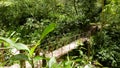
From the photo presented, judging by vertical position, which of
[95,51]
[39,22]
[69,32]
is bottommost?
[95,51]

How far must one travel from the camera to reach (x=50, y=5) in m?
9.42

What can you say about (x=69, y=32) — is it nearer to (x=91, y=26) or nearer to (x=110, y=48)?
(x=91, y=26)

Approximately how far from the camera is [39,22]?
9.16 metres

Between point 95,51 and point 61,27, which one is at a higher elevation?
point 61,27

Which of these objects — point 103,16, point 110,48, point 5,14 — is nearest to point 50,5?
point 5,14

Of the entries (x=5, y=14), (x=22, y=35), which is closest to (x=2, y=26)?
(x=5, y=14)

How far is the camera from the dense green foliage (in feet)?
25.0

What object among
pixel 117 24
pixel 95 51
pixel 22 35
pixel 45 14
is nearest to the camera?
pixel 95 51

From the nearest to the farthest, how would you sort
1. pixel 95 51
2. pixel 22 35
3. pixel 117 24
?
pixel 95 51
pixel 117 24
pixel 22 35

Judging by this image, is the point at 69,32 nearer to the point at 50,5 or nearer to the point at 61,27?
the point at 61,27

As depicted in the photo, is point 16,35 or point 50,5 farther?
point 50,5

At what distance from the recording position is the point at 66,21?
28.1 feet

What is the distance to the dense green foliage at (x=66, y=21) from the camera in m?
7.61

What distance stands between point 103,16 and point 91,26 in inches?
35.6
